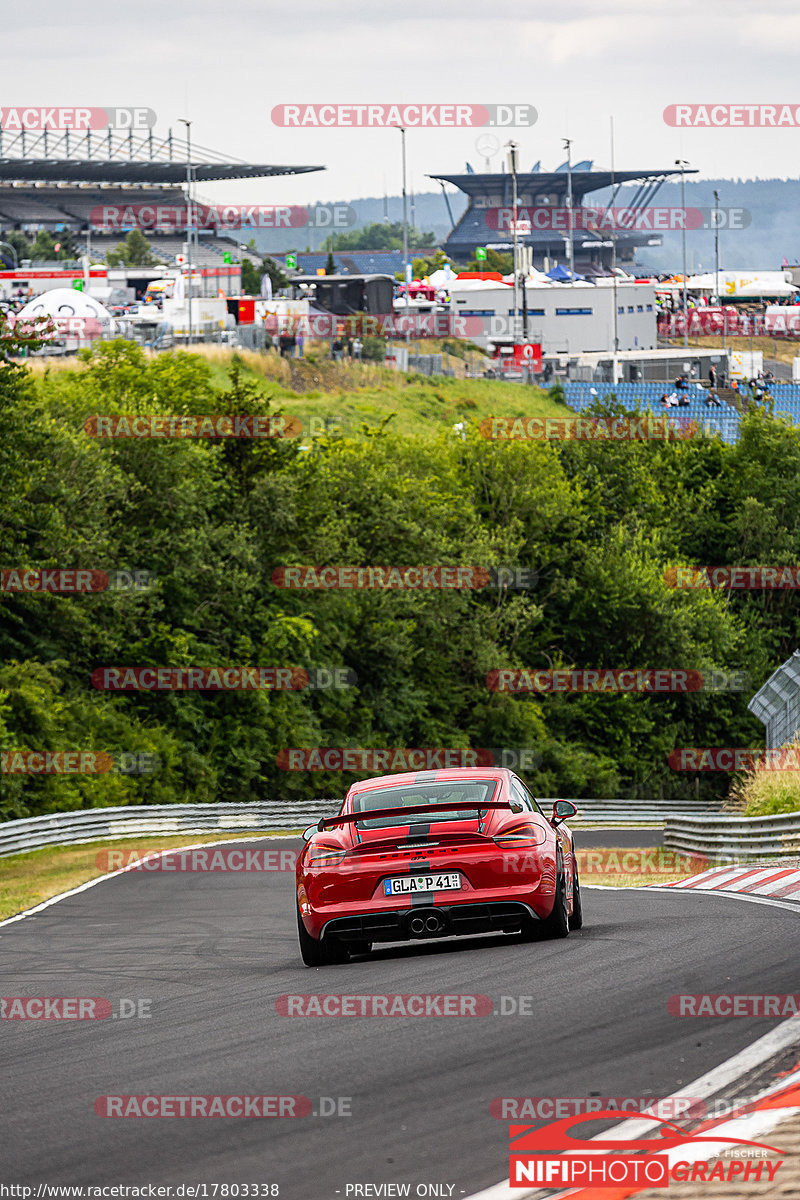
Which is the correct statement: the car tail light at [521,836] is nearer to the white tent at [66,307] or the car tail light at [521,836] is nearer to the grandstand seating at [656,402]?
the grandstand seating at [656,402]

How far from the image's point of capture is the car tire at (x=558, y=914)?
1015cm

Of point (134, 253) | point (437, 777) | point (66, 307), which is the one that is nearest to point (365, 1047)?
point (437, 777)

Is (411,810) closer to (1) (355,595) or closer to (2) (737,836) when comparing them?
(2) (737,836)

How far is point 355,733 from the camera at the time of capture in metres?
45.4

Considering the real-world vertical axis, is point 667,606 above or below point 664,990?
below

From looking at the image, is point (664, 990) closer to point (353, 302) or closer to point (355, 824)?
point (355, 824)

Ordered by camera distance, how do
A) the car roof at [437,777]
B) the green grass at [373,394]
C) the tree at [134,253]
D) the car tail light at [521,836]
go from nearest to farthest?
the car tail light at [521,836], the car roof at [437,777], the green grass at [373,394], the tree at [134,253]

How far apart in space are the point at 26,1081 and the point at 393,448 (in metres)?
47.3

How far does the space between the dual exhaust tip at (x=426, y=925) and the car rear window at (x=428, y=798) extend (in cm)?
67

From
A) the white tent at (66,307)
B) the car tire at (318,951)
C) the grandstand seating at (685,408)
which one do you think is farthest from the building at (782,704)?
the white tent at (66,307)

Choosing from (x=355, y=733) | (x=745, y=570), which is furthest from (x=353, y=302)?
(x=355, y=733)

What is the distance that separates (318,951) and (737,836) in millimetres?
11165

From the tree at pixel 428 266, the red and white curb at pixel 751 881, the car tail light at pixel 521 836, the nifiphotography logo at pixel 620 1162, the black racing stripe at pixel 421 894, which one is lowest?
the red and white curb at pixel 751 881

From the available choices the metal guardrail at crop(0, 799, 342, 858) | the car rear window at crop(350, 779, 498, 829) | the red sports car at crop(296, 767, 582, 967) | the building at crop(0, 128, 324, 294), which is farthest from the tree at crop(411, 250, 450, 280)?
the red sports car at crop(296, 767, 582, 967)
